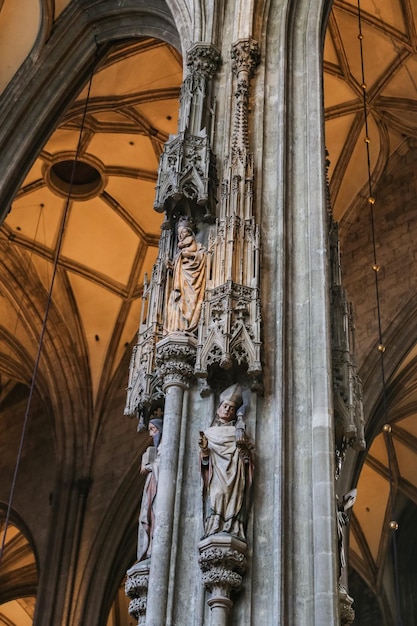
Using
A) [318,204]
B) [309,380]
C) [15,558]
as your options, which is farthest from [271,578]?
[15,558]

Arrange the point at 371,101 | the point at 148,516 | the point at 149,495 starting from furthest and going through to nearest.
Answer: the point at 371,101, the point at 149,495, the point at 148,516

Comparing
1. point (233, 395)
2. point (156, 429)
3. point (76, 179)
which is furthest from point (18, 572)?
point (233, 395)

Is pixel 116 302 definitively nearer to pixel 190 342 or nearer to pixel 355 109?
pixel 355 109

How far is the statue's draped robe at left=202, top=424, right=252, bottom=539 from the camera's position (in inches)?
287

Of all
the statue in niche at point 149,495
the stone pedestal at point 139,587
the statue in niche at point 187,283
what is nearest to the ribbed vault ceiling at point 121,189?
the statue in niche at point 187,283

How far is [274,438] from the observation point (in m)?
7.76

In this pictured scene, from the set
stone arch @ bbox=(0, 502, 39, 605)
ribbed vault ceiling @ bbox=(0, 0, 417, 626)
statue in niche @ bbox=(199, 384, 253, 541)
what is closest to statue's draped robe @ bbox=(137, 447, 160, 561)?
statue in niche @ bbox=(199, 384, 253, 541)

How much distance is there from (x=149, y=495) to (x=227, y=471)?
2.50ft

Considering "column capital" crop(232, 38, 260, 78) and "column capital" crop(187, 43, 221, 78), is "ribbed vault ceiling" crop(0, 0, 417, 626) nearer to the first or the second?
"column capital" crop(187, 43, 221, 78)

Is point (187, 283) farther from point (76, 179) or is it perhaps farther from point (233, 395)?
point (76, 179)

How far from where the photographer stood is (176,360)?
821 centimetres

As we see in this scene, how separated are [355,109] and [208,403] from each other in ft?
35.6

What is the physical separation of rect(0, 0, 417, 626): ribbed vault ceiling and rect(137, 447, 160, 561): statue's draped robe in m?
8.47

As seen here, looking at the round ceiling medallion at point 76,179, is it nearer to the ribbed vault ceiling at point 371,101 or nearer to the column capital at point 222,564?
the ribbed vault ceiling at point 371,101
